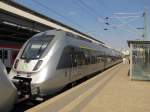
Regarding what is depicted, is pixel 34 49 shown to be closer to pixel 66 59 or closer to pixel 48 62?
pixel 48 62

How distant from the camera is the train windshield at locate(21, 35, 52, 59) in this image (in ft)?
39.7

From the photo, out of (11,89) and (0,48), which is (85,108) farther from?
(0,48)

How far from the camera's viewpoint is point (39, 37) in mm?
13367

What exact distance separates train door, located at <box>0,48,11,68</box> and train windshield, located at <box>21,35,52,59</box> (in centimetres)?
1199

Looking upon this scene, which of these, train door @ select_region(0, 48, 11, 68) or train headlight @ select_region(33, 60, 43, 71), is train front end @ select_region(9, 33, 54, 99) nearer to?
train headlight @ select_region(33, 60, 43, 71)

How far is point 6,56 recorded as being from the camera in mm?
25094

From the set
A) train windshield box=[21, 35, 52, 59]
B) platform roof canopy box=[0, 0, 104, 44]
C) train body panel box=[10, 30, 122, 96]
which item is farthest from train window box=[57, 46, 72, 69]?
platform roof canopy box=[0, 0, 104, 44]

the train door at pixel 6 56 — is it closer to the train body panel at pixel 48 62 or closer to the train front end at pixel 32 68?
the train body panel at pixel 48 62

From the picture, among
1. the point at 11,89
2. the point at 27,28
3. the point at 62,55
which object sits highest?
the point at 27,28

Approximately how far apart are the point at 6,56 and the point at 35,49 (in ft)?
43.4

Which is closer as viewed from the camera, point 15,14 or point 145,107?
point 145,107

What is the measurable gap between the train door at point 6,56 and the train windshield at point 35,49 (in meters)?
12.0

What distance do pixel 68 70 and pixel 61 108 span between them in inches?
183

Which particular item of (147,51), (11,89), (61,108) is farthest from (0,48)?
(11,89)
